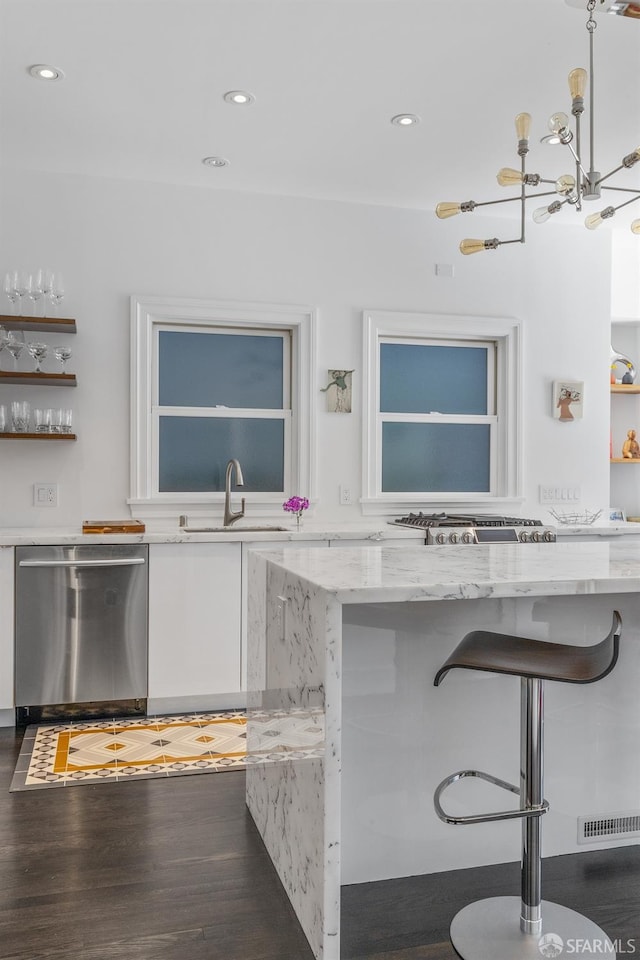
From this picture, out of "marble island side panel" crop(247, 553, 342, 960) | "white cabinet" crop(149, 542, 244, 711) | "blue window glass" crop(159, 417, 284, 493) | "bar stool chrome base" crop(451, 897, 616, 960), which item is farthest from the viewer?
"blue window glass" crop(159, 417, 284, 493)

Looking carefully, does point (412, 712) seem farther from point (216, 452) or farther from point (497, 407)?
point (497, 407)

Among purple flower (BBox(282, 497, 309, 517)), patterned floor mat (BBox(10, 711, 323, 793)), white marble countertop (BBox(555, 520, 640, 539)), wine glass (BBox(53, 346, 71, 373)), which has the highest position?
wine glass (BBox(53, 346, 71, 373))

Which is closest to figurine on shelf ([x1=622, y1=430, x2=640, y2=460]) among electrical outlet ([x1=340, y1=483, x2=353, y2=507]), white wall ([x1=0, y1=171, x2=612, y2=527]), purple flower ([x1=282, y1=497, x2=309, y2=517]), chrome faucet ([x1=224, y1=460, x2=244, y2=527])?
white wall ([x1=0, y1=171, x2=612, y2=527])

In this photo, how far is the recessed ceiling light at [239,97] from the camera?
129 inches

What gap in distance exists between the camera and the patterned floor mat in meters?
2.97

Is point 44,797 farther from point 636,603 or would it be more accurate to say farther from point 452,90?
point 452,90

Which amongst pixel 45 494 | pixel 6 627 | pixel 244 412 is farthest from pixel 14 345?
pixel 6 627

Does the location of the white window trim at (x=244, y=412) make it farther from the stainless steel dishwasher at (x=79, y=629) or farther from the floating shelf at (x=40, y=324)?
the stainless steel dishwasher at (x=79, y=629)

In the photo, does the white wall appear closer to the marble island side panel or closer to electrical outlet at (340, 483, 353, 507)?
electrical outlet at (340, 483, 353, 507)

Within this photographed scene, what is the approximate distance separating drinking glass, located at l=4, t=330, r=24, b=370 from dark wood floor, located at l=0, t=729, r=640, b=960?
2.22m

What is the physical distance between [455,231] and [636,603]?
3.05 meters

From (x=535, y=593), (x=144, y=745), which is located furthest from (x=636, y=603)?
(x=144, y=745)

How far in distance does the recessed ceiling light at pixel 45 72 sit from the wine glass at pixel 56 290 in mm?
1112

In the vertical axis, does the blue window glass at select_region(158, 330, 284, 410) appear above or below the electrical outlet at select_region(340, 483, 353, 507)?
above
